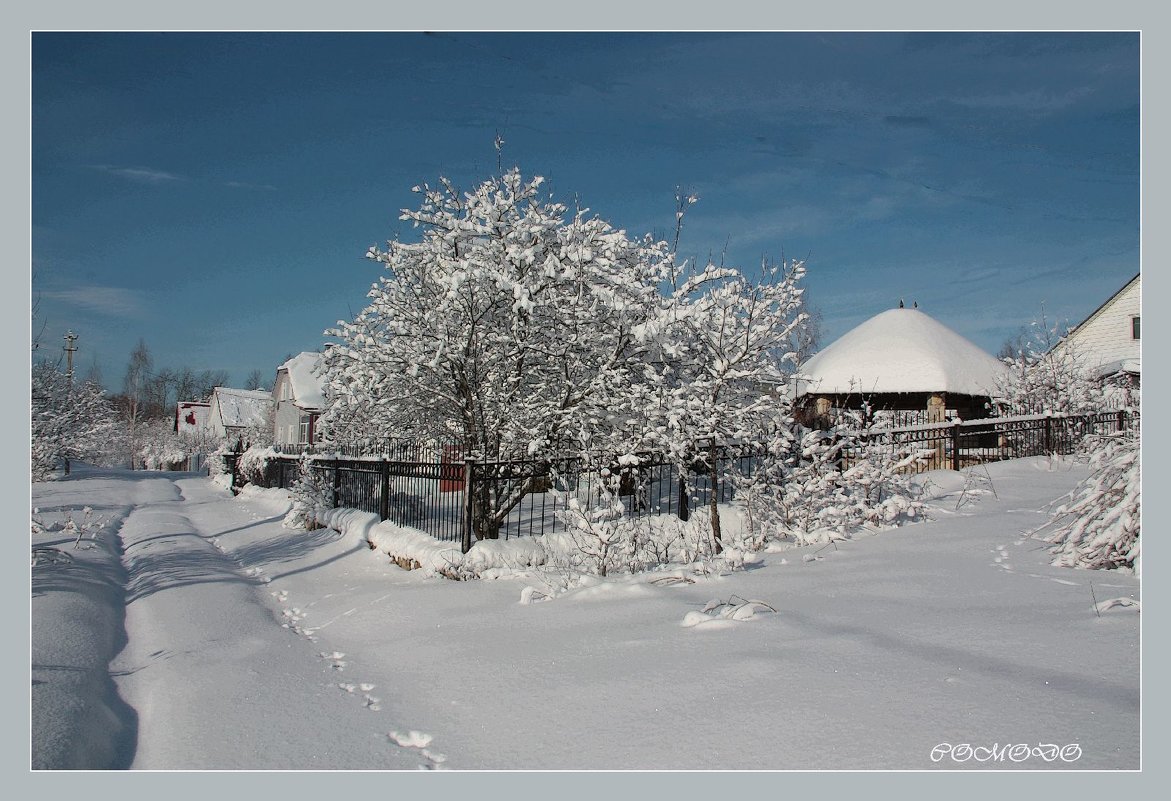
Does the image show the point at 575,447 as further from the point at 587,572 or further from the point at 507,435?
the point at 587,572

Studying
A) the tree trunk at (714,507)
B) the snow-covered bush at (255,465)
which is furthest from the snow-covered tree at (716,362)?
the snow-covered bush at (255,465)

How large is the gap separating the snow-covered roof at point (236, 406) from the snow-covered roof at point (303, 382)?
1564 centimetres

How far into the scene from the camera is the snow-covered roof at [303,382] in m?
34.1

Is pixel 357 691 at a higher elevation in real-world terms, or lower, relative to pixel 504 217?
lower

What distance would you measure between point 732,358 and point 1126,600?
18.0 feet

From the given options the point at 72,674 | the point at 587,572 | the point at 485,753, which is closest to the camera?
the point at 485,753

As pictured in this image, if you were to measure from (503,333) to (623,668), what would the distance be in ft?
19.1

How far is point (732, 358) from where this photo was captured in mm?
9367

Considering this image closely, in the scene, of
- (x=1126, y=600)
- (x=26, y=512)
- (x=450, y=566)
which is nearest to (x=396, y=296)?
(x=450, y=566)

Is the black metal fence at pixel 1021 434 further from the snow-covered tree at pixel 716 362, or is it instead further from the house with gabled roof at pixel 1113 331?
the house with gabled roof at pixel 1113 331

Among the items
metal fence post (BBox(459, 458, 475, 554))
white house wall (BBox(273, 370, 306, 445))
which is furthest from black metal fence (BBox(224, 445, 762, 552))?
white house wall (BBox(273, 370, 306, 445))

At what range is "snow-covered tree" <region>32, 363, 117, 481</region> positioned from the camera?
37.5 ft

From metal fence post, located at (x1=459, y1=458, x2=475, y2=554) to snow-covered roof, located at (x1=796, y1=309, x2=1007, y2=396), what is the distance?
11684 mm

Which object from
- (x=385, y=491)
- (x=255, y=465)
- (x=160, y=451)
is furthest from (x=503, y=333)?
(x=160, y=451)
